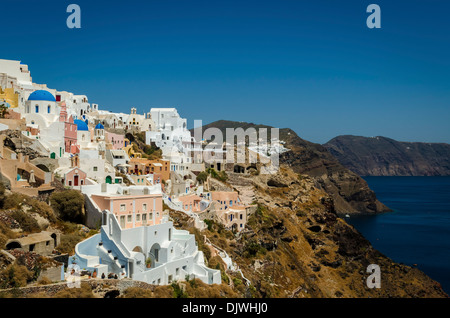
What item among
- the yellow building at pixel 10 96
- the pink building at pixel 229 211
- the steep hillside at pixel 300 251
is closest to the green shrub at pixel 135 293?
the steep hillside at pixel 300 251

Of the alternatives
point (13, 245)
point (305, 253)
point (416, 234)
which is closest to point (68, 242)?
point (13, 245)

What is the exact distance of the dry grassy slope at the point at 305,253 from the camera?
45172 mm

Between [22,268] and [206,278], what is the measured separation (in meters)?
11.7

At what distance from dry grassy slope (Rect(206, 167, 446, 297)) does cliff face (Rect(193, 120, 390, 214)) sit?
62864mm

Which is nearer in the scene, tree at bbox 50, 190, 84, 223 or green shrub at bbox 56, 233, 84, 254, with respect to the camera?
green shrub at bbox 56, 233, 84, 254

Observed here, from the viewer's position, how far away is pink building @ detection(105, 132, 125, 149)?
50.1m

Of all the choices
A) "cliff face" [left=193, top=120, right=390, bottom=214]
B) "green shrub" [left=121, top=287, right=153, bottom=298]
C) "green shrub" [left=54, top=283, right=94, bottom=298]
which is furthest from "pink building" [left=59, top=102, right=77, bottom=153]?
"cliff face" [left=193, top=120, right=390, bottom=214]

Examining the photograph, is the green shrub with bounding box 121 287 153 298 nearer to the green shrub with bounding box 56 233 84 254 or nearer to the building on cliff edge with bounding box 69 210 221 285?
the building on cliff edge with bounding box 69 210 221 285

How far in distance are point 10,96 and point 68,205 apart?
777 inches

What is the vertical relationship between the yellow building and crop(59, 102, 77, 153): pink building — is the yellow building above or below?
above

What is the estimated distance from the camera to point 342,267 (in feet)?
188

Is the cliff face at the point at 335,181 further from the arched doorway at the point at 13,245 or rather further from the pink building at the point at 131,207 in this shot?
the arched doorway at the point at 13,245
